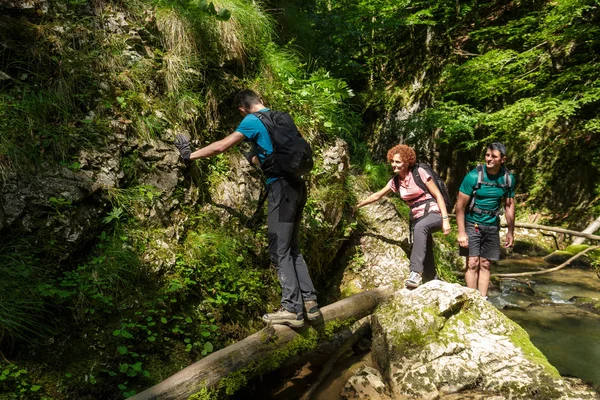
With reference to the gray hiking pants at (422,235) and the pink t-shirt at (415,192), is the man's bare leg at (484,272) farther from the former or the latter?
Result: the pink t-shirt at (415,192)

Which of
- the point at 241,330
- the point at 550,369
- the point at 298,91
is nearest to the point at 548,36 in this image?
the point at 298,91

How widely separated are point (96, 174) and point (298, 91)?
382 cm

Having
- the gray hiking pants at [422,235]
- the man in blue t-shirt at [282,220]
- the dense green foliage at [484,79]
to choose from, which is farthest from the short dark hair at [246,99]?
the dense green foliage at [484,79]

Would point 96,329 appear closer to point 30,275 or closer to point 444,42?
point 30,275

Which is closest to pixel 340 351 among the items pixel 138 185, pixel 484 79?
pixel 138 185

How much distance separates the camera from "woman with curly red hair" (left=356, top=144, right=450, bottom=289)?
16.4ft

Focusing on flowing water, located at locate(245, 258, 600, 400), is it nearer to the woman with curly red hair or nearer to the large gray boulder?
the large gray boulder

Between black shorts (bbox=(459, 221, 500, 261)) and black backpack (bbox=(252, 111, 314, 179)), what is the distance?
3.08 m

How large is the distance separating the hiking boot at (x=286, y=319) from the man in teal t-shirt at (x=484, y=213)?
2881mm

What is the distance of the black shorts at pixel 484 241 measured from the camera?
523cm

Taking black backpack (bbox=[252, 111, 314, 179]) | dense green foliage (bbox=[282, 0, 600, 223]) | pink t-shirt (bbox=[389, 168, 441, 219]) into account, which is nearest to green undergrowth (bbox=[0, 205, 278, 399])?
black backpack (bbox=[252, 111, 314, 179])

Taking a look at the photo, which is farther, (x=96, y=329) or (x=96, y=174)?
(x=96, y=174)

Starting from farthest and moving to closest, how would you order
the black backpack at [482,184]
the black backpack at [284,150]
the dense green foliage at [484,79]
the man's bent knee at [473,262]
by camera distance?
the dense green foliage at [484,79] → the man's bent knee at [473,262] → the black backpack at [482,184] → the black backpack at [284,150]

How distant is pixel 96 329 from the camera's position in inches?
131
